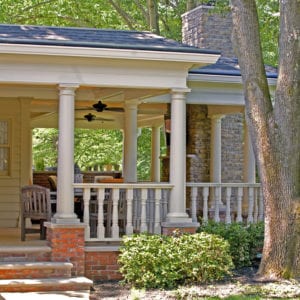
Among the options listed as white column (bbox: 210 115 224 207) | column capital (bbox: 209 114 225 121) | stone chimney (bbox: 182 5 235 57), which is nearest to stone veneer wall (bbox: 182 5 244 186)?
stone chimney (bbox: 182 5 235 57)

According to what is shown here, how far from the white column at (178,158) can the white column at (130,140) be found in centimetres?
300

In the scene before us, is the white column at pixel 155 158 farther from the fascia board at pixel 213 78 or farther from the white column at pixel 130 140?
the fascia board at pixel 213 78

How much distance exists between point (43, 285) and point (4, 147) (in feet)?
16.0

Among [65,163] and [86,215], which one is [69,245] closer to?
[86,215]

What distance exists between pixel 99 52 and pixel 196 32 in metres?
7.39

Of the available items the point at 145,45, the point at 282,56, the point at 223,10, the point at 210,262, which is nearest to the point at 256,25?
the point at 282,56

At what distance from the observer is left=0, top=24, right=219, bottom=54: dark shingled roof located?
1048 centimetres

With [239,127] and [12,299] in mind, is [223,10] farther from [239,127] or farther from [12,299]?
[12,299]

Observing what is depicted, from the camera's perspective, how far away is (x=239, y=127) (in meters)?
17.6

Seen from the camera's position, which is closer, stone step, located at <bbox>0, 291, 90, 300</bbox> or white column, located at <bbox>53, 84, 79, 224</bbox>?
stone step, located at <bbox>0, 291, 90, 300</bbox>

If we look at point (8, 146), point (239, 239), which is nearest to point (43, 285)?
point (239, 239)

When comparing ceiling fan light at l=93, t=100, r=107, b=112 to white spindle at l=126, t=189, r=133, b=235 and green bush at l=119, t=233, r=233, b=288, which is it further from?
green bush at l=119, t=233, r=233, b=288

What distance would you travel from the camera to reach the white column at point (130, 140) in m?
14.2

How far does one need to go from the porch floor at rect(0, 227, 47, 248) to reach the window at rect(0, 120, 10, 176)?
1.31 m
